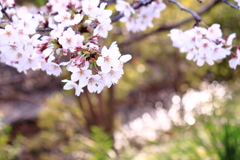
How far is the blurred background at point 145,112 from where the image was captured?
2391mm

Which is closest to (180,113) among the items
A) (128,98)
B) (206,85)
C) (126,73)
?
(206,85)

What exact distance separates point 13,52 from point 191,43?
642 mm

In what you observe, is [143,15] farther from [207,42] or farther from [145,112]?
[145,112]

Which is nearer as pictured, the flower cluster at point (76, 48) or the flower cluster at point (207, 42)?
the flower cluster at point (76, 48)

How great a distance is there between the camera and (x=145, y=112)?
479 cm

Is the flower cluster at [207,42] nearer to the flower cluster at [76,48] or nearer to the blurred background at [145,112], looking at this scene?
the flower cluster at [76,48]

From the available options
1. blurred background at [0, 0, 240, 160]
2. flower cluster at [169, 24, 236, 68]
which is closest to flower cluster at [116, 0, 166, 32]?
flower cluster at [169, 24, 236, 68]

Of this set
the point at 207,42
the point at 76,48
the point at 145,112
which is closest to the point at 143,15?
the point at 207,42

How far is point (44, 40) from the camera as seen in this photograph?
0.82 metres

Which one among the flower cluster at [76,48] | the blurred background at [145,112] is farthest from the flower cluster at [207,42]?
the blurred background at [145,112]

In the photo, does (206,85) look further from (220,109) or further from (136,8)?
(136,8)

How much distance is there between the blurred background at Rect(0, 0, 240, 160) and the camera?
7.84 feet

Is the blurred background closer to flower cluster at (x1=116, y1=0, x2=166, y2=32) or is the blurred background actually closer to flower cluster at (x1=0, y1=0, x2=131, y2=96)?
flower cluster at (x1=116, y1=0, x2=166, y2=32)

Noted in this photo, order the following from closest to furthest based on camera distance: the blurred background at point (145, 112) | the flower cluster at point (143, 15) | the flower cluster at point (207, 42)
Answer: the flower cluster at point (207, 42), the flower cluster at point (143, 15), the blurred background at point (145, 112)
